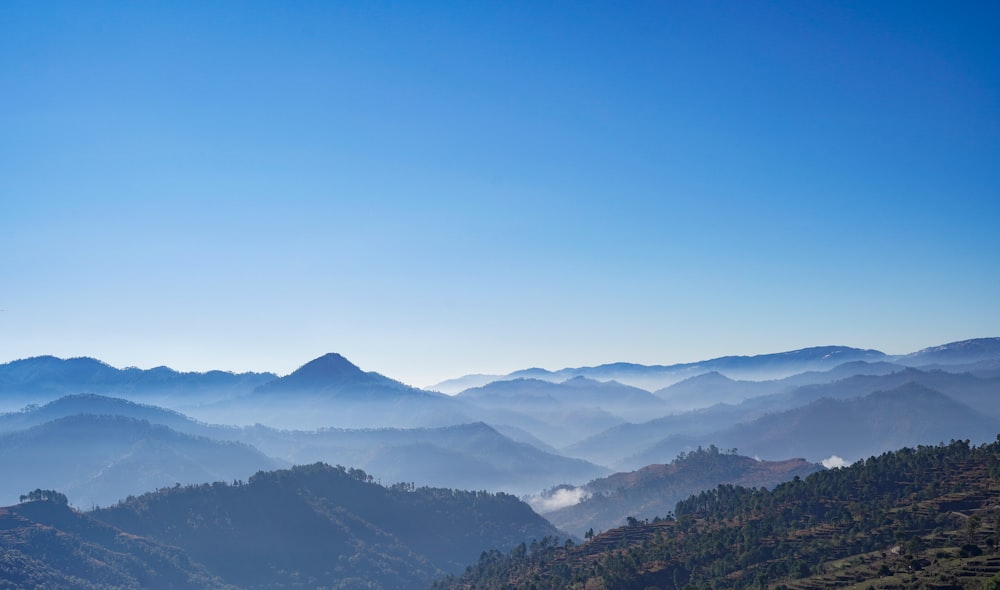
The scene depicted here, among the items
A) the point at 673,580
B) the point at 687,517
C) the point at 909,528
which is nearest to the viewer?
the point at 909,528

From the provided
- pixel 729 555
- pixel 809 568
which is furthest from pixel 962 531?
pixel 729 555

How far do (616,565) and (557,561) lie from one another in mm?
39324

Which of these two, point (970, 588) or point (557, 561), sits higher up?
point (970, 588)

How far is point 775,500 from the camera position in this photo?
18438cm

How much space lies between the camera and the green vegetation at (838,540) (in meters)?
120

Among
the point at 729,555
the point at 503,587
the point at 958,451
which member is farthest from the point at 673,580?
the point at 958,451

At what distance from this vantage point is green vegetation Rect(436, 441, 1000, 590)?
120 metres

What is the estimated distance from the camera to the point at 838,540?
475 feet

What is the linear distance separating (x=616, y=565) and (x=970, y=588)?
2901 inches

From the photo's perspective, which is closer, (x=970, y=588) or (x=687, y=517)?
(x=970, y=588)

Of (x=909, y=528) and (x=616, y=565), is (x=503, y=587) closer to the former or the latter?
(x=616, y=565)

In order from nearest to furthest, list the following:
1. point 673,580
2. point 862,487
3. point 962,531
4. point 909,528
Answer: point 962,531 < point 909,528 < point 673,580 < point 862,487

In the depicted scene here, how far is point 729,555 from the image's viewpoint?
154 meters

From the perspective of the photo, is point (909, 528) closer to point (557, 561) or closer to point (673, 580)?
point (673, 580)
